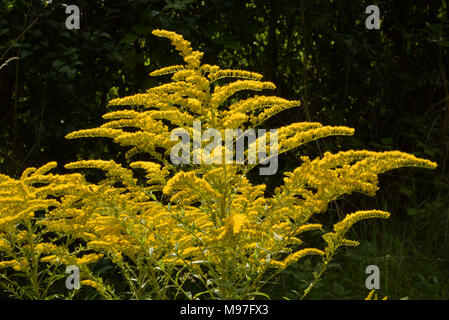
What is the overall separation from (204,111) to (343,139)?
3.43 m

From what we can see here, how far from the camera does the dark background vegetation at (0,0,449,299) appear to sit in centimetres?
477

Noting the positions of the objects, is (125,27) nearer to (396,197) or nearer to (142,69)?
(142,69)

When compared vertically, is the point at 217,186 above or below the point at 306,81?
below

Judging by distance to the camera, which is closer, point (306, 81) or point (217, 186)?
point (217, 186)

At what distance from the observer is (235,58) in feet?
19.1

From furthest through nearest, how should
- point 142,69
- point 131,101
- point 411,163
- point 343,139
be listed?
point 343,139, point 142,69, point 131,101, point 411,163

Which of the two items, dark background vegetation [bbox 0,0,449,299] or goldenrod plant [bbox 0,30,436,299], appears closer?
goldenrod plant [bbox 0,30,436,299]

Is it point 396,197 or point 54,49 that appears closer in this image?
point 54,49

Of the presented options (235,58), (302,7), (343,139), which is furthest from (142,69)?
(343,139)

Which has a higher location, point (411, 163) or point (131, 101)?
point (131, 101)

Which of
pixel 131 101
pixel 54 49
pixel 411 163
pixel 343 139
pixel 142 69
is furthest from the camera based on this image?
pixel 343 139

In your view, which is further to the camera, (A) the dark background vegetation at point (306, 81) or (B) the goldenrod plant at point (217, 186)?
(A) the dark background vegetation at point (306, 81)

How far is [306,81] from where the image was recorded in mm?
5617

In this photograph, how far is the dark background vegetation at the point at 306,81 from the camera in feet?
15.7
